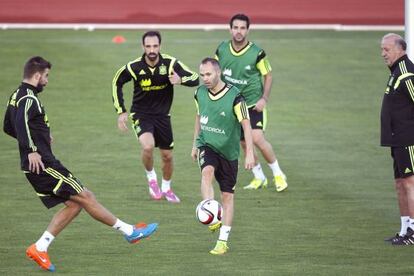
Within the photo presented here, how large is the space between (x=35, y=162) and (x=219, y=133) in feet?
7.75

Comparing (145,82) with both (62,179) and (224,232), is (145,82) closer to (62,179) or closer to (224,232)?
(224,232)

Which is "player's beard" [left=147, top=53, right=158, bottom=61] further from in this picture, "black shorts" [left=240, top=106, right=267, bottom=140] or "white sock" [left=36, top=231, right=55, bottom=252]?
"white sock" [left=36, top=231, right=55, bottom=252]

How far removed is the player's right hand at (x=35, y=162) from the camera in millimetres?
11414

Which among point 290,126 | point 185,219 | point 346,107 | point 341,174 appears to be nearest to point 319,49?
point 346,107

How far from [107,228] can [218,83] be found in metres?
2.55

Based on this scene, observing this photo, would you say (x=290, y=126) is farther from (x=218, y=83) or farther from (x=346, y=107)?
(x=218, y=83)

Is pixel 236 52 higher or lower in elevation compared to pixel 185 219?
higher

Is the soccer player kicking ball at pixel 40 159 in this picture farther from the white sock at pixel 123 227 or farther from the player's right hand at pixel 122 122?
the player's right hand at pixel 122 122

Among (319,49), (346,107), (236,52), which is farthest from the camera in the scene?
(319,49)

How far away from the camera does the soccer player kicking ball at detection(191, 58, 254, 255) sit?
12508 mm

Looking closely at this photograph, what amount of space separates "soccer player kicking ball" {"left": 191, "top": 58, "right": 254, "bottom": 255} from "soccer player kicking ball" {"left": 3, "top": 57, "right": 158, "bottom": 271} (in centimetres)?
146

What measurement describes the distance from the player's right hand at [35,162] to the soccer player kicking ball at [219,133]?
2000 millimetres

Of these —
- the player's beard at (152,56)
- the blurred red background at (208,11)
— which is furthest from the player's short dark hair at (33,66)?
the blurred red background at (208,11)

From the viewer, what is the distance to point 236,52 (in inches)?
633
